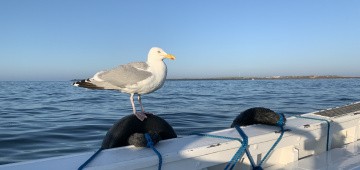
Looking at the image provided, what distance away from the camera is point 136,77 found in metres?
3.71

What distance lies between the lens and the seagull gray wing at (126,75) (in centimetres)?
371

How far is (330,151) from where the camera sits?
4555mm

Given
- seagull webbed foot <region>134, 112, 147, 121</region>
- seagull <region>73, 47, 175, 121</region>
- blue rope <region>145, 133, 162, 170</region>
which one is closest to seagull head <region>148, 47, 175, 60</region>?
seagull <region>73, 47, 175, 121</region>

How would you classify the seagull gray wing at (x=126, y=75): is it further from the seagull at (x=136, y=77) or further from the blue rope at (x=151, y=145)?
the blue rope at (x=151, y=145)

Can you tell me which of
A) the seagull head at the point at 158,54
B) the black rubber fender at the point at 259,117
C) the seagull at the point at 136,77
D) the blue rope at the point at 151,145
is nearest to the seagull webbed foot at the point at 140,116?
the seagull at the point at 136,77

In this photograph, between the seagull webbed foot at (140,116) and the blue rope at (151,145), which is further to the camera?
the seagull webbed foot at (140,116)

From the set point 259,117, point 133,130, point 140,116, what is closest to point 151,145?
point 133,130

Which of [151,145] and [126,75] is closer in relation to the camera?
[151,145]

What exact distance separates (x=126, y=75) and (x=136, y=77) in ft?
0.39

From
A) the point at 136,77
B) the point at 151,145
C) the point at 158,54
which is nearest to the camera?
the point at 151,145

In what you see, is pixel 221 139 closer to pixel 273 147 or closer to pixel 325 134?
pixel 273 147

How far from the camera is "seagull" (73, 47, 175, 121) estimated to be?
3725 millimetres

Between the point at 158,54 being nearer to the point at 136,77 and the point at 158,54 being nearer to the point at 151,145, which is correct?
the point at 136,77

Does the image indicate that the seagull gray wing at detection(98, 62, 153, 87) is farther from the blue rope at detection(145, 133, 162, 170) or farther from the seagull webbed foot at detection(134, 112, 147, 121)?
the blue rope at detection(145, 133, 162, 170)
